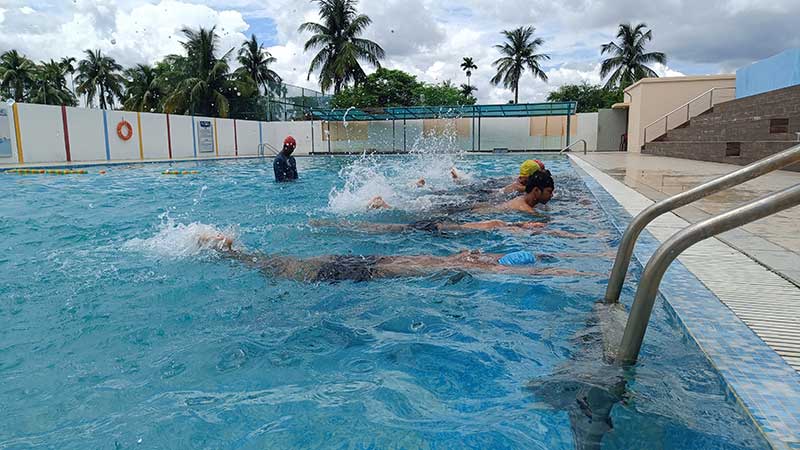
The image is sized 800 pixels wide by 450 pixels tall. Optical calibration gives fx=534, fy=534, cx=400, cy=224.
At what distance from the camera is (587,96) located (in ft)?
160

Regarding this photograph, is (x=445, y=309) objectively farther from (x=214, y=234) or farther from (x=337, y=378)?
(x=214, y=234)

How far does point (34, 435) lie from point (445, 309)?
218cm

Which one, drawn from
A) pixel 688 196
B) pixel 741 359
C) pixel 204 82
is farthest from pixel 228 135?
pixel 741 359

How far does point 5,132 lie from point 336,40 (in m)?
Result: 20.5

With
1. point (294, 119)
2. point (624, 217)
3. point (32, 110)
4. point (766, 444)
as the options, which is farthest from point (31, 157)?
point (766, 444)

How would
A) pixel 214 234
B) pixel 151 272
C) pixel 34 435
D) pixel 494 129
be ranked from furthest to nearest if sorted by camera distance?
pixel 494 129 < pixel 214 234 < pixel 151 272 < pixel 34 435

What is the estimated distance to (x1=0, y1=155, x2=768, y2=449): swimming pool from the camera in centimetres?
199

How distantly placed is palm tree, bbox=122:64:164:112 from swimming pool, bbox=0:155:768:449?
3493cm

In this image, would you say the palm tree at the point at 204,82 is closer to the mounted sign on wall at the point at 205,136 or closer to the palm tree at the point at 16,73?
the mounted sign on wall at the point at 205,136

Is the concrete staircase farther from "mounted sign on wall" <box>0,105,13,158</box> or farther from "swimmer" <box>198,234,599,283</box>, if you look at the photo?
"mounted sign on wall" <box>0,105,13,158</box>

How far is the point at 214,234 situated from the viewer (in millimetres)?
4902

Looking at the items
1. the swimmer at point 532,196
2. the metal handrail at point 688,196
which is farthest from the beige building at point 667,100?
the metal handrail at point 688,196

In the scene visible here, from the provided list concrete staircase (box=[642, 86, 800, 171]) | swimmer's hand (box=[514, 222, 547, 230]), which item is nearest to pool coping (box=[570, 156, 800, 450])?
swimmer's hand (box=[514, 222, 547, 230])

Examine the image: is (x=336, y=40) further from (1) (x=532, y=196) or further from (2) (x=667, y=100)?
(1) (x=532, y=196)
